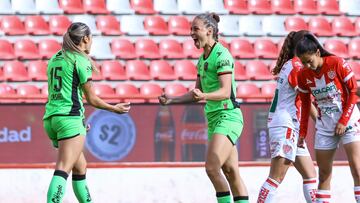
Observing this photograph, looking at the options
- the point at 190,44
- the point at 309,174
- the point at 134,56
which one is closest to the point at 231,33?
the point at 190,44

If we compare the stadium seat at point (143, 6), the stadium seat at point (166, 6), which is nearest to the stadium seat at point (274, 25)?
the stadium seat at point (166, 6)

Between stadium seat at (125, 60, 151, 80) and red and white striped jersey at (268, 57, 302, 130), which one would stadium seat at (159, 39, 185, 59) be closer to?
stadium seat at (125, 60, 151, 80)

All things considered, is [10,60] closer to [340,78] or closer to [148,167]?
[148,167]

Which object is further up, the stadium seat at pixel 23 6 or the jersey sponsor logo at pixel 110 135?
the stadium seat at pixel 23 6

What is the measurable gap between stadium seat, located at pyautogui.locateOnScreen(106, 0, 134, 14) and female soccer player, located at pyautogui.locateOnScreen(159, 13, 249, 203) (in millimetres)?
8381

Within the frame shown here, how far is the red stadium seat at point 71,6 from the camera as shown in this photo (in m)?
15.9

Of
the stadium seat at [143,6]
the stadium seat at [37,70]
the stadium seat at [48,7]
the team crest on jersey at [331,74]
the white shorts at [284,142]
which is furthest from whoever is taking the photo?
the stadium seat at [143,6]

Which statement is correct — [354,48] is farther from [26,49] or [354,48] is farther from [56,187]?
[56,187]

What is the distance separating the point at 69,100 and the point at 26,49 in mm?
7782

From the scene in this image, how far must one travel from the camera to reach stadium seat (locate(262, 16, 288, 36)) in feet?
53.6

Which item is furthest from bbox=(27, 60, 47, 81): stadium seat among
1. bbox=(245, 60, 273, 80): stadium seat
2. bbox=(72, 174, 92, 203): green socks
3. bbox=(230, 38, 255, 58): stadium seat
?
bbox=(72, 174, 92, 203): green socks

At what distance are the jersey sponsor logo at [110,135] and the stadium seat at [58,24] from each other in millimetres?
5021

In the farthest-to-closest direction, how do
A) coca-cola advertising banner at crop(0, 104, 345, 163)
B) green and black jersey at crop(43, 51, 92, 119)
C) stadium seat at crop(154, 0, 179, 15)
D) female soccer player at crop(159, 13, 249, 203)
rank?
stadium seat at crop(154, 0, 179, 15) < coca-cola advertising banner at crop(0, 104, 345, 163) < green and black jersey at crop(43, 51, 92, 119) < female soccer player at crop(159, 13, 249, 203)

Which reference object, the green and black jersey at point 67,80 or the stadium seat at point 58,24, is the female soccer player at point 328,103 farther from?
the stadium seat at point 58,24
